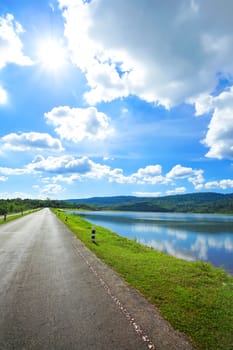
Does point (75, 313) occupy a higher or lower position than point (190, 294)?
higher

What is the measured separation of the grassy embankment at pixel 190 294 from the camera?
223 inches

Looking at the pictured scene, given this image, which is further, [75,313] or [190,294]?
[190,294]

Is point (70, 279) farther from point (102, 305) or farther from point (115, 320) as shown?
point (115, 320)

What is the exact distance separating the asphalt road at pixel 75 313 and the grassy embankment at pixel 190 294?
43 cm

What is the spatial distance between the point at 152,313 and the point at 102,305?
136cm

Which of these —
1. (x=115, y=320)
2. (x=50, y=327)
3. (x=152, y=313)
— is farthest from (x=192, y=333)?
(x=50, y=327)

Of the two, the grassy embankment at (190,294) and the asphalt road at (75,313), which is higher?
the asphalt road at (75,313)

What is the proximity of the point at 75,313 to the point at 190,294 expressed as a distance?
392 centimetres

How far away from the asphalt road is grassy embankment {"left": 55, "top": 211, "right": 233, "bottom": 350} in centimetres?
43

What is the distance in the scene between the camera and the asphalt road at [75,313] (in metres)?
5.04

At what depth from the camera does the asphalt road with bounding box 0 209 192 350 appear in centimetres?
504

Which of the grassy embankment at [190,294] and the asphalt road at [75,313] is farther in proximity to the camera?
the grassy embankment at [190,294]

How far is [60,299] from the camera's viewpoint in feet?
24.3

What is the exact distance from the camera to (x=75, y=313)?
639 centimetres
